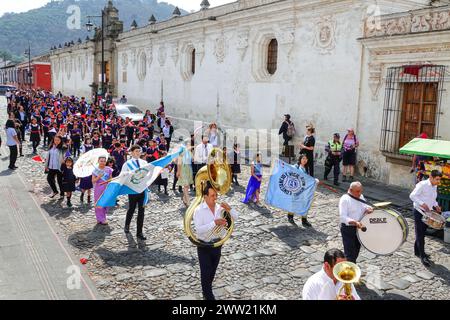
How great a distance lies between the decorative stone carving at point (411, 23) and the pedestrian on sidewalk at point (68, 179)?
9.80 meters

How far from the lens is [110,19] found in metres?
35.8

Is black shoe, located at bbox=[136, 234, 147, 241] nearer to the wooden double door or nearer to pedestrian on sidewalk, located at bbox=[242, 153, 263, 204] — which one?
pedestrian on sidewalk, located at bbox=[242, 153, 263, 204]

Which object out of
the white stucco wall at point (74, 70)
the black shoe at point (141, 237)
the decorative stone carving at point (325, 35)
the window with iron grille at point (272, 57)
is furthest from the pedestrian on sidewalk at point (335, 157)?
the white stucco wall at point (74, 70)

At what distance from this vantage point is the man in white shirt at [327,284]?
419cm

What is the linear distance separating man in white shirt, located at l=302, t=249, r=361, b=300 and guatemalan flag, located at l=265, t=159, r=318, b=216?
5.17 meters

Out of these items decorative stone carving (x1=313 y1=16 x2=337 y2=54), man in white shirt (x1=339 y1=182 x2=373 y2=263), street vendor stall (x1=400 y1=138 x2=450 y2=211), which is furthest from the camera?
decorative stone carving (x1=313 y1=16 x2=337 y2=54)

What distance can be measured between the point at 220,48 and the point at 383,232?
54.9 ft

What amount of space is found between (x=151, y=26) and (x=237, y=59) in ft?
35.6

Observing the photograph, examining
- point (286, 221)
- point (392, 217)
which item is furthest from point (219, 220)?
point (286, 221)

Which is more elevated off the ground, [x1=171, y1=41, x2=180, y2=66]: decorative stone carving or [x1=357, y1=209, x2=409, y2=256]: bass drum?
[x1=171, y1=41, x2=180, y2=66]: decorative stone carving

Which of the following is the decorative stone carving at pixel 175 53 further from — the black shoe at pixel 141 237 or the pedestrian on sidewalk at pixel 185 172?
the black shoe at pixel 141 237

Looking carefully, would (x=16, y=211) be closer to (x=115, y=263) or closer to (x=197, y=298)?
(x=115, y=263)

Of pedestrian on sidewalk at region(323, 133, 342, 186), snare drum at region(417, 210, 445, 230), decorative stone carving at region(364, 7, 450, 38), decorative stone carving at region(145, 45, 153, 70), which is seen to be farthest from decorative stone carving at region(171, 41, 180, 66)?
snare drum at region(417, 210, 445, 230)

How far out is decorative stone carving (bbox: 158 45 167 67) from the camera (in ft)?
90.2
